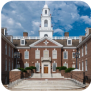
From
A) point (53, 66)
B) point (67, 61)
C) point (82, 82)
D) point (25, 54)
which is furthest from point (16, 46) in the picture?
point (82, 82)

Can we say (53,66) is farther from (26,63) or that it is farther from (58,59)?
(26,63)

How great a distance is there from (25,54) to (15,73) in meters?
18.9

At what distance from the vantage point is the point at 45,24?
47125mm

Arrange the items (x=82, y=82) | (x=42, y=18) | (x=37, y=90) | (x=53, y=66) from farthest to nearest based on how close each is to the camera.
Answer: (x=42, y=18) → (x=53, y=66) → (x=82, y=82) → (x=37, y=90)

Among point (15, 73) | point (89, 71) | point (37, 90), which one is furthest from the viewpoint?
point (89, 71)

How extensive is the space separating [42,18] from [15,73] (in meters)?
27.9

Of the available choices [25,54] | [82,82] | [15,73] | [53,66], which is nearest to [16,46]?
[25,54]

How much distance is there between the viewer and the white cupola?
152 feet

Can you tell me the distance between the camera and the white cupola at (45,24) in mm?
46406

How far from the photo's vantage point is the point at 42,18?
4634 centimetres

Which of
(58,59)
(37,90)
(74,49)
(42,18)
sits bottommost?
(37,90)

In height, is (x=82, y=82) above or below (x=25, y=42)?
below

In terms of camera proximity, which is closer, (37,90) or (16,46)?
(37,90)

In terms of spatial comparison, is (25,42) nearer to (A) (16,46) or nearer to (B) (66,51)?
(A) (16,46)
